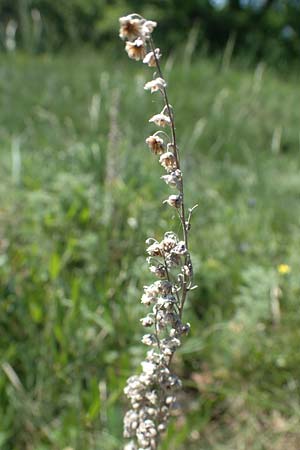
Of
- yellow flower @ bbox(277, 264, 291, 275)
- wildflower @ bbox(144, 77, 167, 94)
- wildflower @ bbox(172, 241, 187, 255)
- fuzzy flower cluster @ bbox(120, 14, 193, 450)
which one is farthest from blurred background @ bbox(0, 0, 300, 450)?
wildflower @ bbox(144, 77, 167, 94)

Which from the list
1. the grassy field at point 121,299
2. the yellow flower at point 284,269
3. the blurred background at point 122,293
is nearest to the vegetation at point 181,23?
the blurred background at point 122,293

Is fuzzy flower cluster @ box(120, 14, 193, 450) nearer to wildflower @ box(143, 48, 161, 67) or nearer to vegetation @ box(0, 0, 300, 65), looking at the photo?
wildflower @ box(143, 48, 161, 67)

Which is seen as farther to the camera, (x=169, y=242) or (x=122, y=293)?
(x=122, y=293)

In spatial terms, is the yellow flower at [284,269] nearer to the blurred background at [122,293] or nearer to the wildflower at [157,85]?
the blurred background at [122,293]

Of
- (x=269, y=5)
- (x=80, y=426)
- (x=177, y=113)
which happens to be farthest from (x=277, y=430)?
(x=269, y=5)

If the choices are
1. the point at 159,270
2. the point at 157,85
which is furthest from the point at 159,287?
the point at 157,85

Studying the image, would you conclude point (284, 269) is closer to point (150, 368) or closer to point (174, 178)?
point (150, 368)
